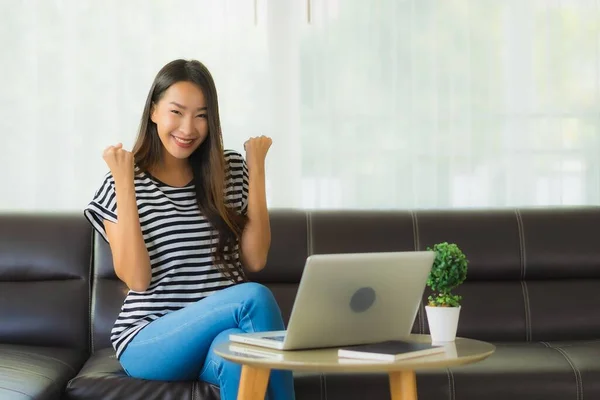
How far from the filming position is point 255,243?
2529 mm

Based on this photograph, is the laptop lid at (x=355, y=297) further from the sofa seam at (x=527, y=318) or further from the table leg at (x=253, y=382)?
the sofa seam at (x=527, y=318)

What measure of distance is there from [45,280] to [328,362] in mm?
1592

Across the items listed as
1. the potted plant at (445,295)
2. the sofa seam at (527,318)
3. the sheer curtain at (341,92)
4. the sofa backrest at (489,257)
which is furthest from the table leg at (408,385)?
the sheer curtain at (341,92)

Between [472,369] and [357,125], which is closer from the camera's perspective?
[472,369]

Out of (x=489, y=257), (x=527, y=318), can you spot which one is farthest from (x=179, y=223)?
(x=527, y=318)

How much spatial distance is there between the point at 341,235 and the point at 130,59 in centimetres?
107

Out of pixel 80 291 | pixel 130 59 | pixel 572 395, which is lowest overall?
pixel 572 395

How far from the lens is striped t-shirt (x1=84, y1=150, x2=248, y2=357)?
2.39 metres

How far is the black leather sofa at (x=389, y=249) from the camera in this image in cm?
286

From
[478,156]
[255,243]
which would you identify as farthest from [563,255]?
[255,243]

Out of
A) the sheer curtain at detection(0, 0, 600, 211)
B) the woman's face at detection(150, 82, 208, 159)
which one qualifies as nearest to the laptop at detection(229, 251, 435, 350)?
the woman's face at detection(150, 82, 208, 159)

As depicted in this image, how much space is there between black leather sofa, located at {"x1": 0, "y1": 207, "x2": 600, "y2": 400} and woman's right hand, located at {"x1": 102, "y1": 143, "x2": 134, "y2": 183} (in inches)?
23.3

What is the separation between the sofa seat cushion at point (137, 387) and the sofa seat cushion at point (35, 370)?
2.4 inches

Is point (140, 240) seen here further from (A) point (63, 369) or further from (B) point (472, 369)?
(B) point (472, 369)
